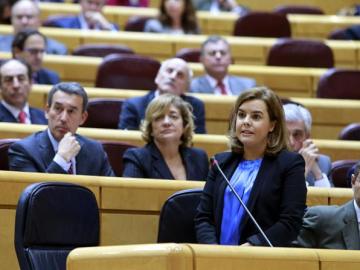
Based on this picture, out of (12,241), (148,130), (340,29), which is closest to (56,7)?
(340,29)

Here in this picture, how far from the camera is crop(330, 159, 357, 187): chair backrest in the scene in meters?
3.88

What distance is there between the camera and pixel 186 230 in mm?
3119

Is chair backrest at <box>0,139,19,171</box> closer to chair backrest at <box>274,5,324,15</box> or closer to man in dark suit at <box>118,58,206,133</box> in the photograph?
man in dark suit at <box>118,58,206,133</box>

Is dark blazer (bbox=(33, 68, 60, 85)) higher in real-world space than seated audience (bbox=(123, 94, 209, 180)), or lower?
higher

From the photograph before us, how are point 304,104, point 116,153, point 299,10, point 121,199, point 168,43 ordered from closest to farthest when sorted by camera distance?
point 121,199
point 116,153
point 304,104
point 168,43
point 299,10

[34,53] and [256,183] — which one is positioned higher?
[34,53]

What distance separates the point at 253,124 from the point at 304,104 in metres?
1.74

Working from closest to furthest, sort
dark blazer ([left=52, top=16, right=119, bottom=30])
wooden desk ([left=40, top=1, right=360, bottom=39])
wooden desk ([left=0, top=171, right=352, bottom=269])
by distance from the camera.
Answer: wooden desk ([left=0, top=171, right=352, bottom=269])
dark blazer ([left=52, top=16, right=119, bottom=30])
wooden desk ([left=40, top=1, right=360, bottom=39])

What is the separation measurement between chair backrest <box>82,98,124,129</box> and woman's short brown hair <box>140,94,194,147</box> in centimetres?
71

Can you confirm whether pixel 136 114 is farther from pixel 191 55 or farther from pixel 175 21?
pixel 175 21

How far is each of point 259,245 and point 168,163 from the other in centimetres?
91

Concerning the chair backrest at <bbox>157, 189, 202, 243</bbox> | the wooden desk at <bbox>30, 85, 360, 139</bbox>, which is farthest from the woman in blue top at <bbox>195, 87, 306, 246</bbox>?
the wooden desk at <bbox>30, 85, 360, 139</bbox>

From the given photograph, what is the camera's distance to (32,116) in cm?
434

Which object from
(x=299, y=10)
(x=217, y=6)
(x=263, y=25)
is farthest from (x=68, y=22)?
(x=299, y=10)
